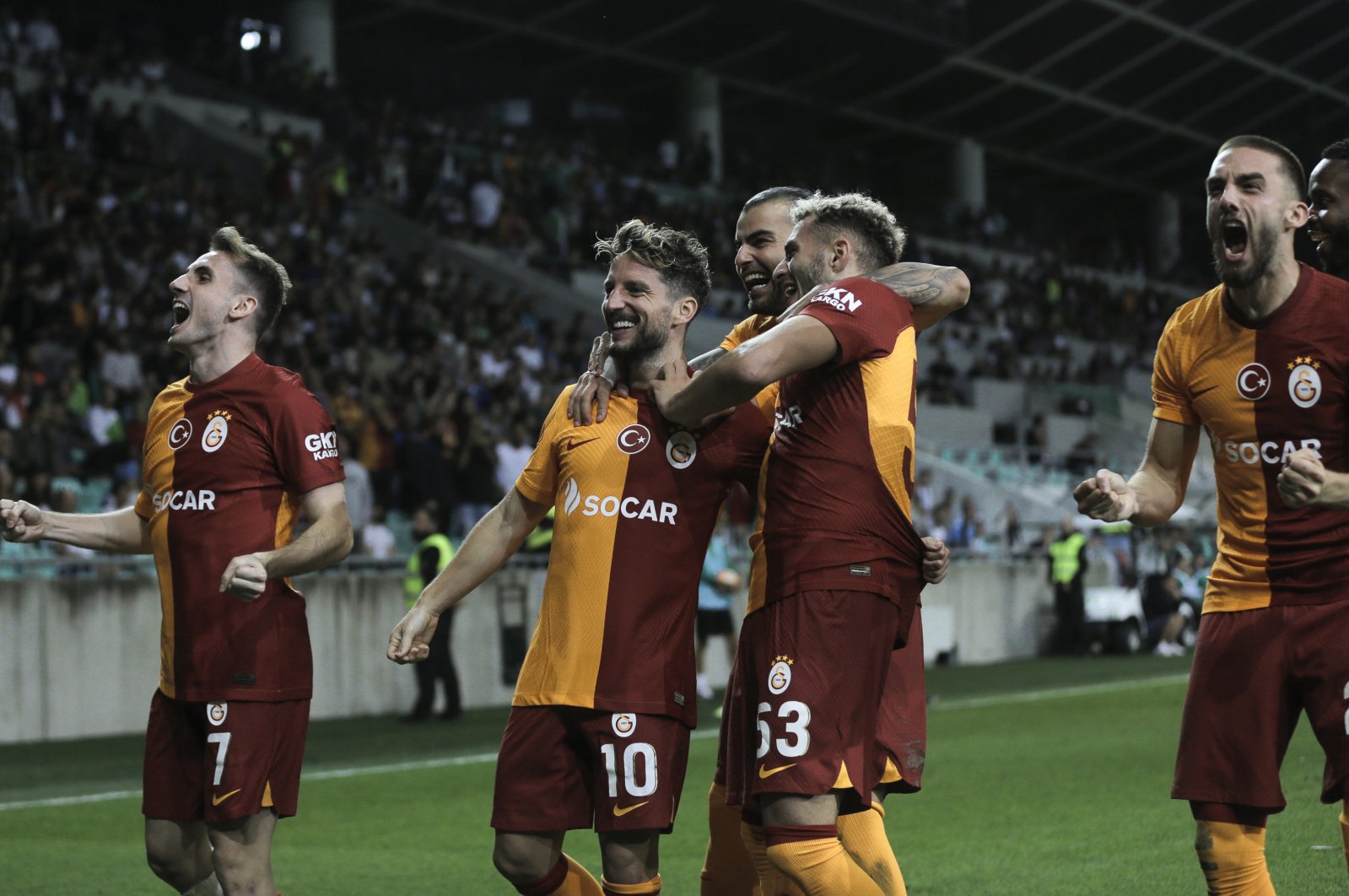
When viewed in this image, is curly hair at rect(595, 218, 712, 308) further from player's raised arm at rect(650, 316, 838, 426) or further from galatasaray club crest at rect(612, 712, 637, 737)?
galatasaray club crest at rect(612, 712, 637, 737)

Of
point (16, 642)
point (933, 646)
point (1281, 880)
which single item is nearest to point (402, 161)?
point (933, 646)

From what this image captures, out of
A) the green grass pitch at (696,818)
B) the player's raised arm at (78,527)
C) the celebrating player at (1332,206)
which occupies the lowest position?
the green grass pitch at (696,818)

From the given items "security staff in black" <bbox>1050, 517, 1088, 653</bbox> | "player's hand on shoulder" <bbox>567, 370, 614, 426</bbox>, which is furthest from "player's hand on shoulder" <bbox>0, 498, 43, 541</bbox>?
"security staff in black" <bbox>1050, 517, 1088, 653</bbox>

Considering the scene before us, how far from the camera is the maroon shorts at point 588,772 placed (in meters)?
4.81

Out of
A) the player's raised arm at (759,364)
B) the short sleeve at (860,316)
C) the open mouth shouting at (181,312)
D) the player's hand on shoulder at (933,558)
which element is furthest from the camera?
the open mouth shouting at (181,312)

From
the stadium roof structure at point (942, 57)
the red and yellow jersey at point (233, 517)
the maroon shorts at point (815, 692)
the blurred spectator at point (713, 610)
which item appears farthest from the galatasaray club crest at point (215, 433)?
the stadium roof structure at point (942, 57)

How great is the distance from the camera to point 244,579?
4883 millimetres

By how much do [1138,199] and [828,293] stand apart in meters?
49.2

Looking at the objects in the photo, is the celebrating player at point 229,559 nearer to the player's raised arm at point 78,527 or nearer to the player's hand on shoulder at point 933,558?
the player's raised arm at point 78,527

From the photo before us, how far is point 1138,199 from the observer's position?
51531 mm

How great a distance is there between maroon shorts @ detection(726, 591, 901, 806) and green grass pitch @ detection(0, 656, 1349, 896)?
9.80 feet

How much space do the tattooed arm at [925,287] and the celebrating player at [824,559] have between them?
6 cm

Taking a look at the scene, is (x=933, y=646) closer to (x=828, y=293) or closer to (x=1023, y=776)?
(x=1023, y=776)

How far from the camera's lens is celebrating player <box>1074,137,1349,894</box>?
4.75 metres
